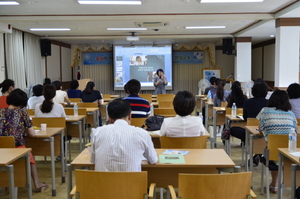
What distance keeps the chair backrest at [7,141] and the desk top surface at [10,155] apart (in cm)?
27

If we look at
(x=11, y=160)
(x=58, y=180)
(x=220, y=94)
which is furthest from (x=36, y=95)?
(x=220, y=94)

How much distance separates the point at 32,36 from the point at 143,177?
10939mm

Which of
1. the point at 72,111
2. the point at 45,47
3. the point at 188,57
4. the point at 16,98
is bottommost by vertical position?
the point at 72,111

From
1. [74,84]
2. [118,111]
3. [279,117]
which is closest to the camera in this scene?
[118,111]

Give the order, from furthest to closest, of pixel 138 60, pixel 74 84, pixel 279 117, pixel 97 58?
1. pixel 97 58
2. pixel 138 60
3. pixel 74 84
4. pixel 279 117

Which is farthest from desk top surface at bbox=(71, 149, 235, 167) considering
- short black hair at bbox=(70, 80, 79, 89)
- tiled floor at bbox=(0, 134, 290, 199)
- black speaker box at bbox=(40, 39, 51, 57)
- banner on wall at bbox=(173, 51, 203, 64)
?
banner on wall at bbox=(173, 51, 203, 64)

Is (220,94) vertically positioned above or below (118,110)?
below

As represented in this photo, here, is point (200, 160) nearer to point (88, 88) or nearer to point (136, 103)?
point (136, 103)

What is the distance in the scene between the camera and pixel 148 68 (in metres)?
15.0

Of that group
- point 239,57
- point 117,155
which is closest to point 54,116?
point 117,155

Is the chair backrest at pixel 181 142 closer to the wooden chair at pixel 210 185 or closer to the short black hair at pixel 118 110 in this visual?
the short black hair at pixel 118 110

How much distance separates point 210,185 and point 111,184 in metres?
0.58

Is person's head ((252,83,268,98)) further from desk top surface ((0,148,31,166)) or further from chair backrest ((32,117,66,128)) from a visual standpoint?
desk top surface ((0,148,31,166))

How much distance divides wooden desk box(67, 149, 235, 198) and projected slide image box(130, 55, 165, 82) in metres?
12.2
